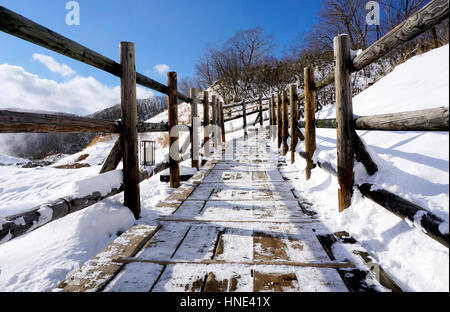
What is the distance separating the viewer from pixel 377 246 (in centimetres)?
150

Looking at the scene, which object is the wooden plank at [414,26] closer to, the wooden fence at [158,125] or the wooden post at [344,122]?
the wooden fence at [158,125]

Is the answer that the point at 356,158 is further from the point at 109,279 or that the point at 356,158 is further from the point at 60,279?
the point at 60,279

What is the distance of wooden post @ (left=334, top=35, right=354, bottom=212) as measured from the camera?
196 cm

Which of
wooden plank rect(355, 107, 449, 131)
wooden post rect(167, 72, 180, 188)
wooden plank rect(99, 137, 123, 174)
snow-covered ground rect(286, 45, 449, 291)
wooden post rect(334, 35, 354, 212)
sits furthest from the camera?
wooden post rect(167, 72, 180, 188)

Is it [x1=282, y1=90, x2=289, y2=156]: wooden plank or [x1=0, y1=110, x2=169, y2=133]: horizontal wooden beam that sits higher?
[x1=282, y1=90, x2=289, y2=156]: wooden plank

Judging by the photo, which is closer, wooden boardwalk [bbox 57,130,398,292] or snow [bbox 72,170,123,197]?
wooden boardwalk [bbox 57,130,398,292]

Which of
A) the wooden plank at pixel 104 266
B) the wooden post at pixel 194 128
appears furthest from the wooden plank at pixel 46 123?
the wooden post at pixel 194 128

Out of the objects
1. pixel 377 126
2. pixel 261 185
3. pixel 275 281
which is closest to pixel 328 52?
pixel 261 185

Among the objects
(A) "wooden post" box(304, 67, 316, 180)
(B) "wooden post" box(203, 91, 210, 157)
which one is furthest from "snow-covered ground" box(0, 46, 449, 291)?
(B) "wooden post" box(203, 91, 210, 157)

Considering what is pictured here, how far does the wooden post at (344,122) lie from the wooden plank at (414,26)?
30 cm

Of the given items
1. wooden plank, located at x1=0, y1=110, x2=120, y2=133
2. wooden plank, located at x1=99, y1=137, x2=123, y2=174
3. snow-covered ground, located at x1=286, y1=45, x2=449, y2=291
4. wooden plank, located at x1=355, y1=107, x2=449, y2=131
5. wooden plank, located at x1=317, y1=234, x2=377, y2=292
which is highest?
wooden plank, located at x1=0, y1=110, x2=120, y2=133

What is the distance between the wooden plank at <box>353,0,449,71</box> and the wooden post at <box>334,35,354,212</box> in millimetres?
297

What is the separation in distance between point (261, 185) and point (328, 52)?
43.6 feet

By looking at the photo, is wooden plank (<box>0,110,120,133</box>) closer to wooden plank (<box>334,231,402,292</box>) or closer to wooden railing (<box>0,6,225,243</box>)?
wooden railing (<box>0,6,225,243</box>)
